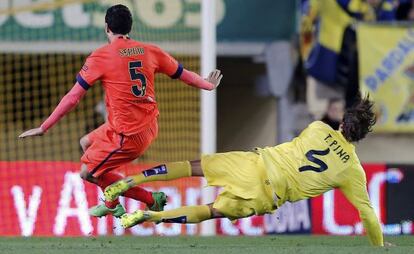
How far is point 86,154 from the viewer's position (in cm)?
1032

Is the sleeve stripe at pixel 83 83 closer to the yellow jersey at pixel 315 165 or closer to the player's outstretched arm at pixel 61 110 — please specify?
the player's outstretched arm at pixel 61 110

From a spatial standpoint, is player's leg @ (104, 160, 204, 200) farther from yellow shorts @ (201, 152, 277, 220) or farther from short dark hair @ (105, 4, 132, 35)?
short dark hair @ (105, 4, 132, 35)

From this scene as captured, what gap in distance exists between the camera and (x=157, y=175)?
10.0m

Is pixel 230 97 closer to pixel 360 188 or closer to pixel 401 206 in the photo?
pixel 401 206

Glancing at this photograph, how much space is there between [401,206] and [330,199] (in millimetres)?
856

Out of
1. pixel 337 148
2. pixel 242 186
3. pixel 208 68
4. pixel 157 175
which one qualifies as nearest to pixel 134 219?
pixel 157 175

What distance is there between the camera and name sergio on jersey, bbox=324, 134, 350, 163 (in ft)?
32.0

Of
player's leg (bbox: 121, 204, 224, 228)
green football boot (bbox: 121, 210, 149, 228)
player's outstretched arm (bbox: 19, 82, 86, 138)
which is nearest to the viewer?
green football boot (bbox: 121, 210, 149, 228)

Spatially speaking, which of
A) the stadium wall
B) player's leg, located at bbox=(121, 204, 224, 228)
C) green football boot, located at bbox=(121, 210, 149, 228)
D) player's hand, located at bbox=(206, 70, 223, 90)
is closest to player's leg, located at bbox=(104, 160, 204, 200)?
player's leg, located at bbox=(121, 204, 224, 228)

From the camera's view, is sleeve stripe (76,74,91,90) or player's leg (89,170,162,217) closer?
sleeve stripe (76,74,91,90)

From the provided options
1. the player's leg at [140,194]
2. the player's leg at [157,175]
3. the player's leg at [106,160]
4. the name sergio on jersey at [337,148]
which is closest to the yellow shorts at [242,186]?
the player's leg at [157,175]

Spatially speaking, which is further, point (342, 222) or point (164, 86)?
point (164, 86)

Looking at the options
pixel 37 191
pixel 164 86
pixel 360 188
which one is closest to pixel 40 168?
pixel 37 191

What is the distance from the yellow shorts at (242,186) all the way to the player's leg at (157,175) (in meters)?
0.18
